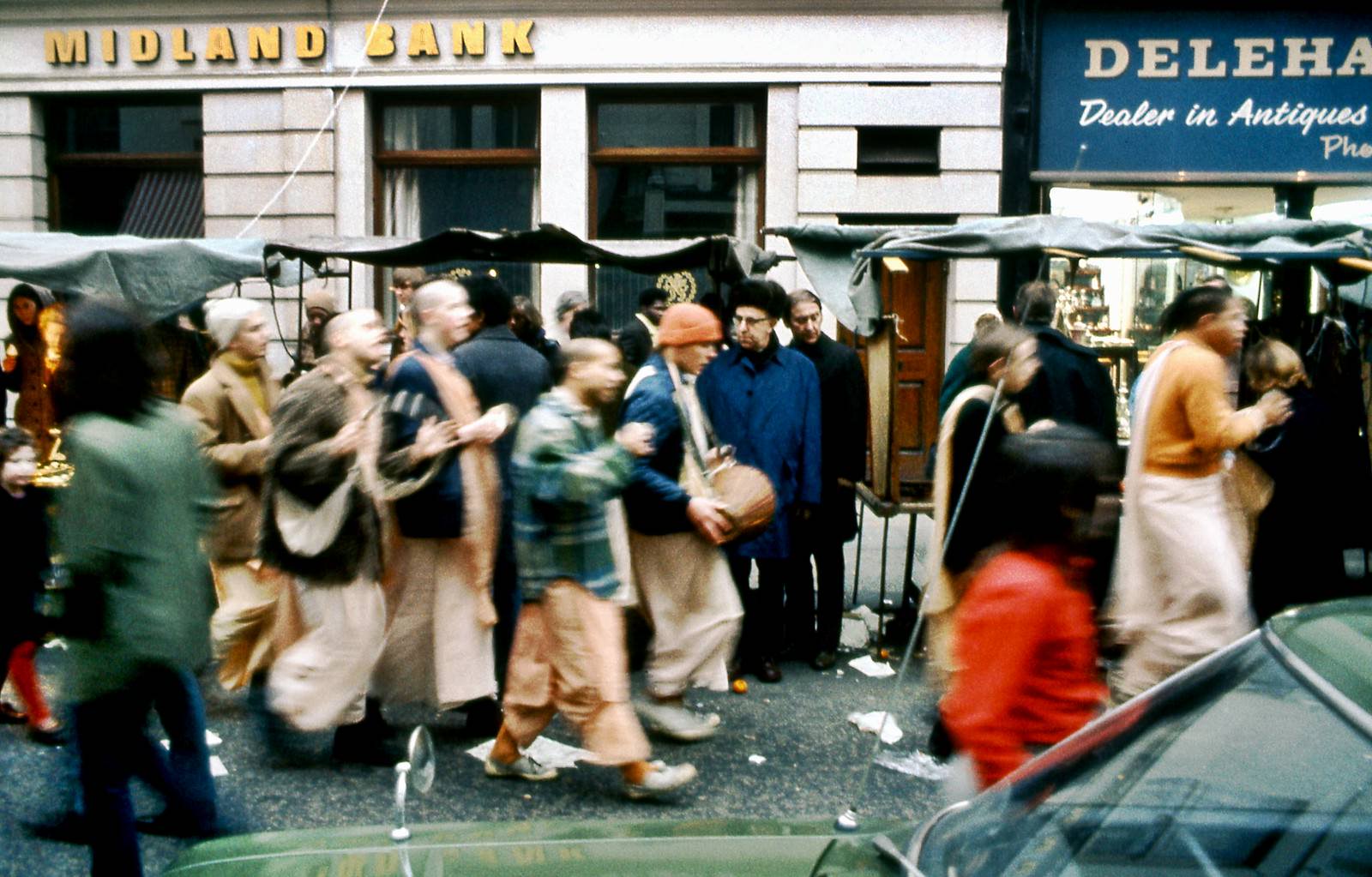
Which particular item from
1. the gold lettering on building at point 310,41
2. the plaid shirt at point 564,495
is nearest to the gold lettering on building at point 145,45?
the gold lettering on building at point 310,41

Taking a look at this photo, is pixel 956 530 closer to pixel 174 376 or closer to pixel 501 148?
pixel 174 376

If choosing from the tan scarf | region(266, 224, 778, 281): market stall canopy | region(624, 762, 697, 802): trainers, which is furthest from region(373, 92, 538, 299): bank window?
region(624, 762, 697, 802): trainers

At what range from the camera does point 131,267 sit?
25.8 ft

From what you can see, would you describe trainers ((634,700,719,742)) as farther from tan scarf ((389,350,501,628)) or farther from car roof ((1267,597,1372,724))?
car roof ((1267,597,1372,724))

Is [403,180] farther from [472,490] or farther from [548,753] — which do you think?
[548,753]

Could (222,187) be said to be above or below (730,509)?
above

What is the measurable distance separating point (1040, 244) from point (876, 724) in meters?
2.74

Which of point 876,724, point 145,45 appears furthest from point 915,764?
point 145,45

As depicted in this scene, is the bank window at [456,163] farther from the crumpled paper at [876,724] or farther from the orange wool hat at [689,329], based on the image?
the crumpled paper at [876,724]

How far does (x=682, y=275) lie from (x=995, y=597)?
32.7 feet

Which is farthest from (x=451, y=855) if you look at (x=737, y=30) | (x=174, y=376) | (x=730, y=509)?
(x=737, y=30)

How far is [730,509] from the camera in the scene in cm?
548

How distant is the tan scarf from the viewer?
5.29 m

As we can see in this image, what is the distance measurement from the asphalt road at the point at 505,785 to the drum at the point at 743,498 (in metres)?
0.98
